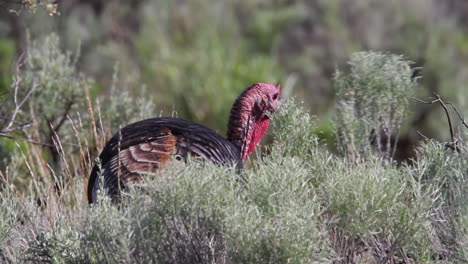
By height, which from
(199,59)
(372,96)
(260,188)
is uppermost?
(372,96)

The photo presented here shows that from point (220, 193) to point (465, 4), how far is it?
1545 cm

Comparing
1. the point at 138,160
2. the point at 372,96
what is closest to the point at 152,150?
the point at 138,160

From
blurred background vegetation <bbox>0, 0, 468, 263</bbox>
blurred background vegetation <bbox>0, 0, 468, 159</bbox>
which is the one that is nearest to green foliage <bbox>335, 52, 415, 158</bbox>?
blurred background vegetation <bbox>0, 0, 468, 263</bbox>

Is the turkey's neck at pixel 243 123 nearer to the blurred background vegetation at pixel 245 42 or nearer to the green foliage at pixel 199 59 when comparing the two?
the green foliage at pixel 199 59

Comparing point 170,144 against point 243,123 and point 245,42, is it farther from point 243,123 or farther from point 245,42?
point 245,42

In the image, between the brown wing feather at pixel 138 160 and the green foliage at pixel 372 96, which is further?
the green foliage at pixel 372 96

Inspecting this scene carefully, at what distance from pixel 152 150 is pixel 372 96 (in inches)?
65.6

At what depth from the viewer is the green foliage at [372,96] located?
574cm

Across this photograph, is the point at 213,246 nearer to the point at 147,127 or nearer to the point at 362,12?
the point at 147,127

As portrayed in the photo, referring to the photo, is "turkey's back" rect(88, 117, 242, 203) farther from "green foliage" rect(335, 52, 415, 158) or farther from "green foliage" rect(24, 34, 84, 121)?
"green foliage" rect(24, 34, 84, 121)

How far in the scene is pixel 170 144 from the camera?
495cm

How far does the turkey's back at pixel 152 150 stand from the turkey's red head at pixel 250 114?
0.28 metres

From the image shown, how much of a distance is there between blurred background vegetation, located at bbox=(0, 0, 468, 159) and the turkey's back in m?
6.56

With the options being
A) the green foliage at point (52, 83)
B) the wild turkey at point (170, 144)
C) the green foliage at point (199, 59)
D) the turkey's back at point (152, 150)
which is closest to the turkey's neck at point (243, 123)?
the wild turkey at point (170, 144)
